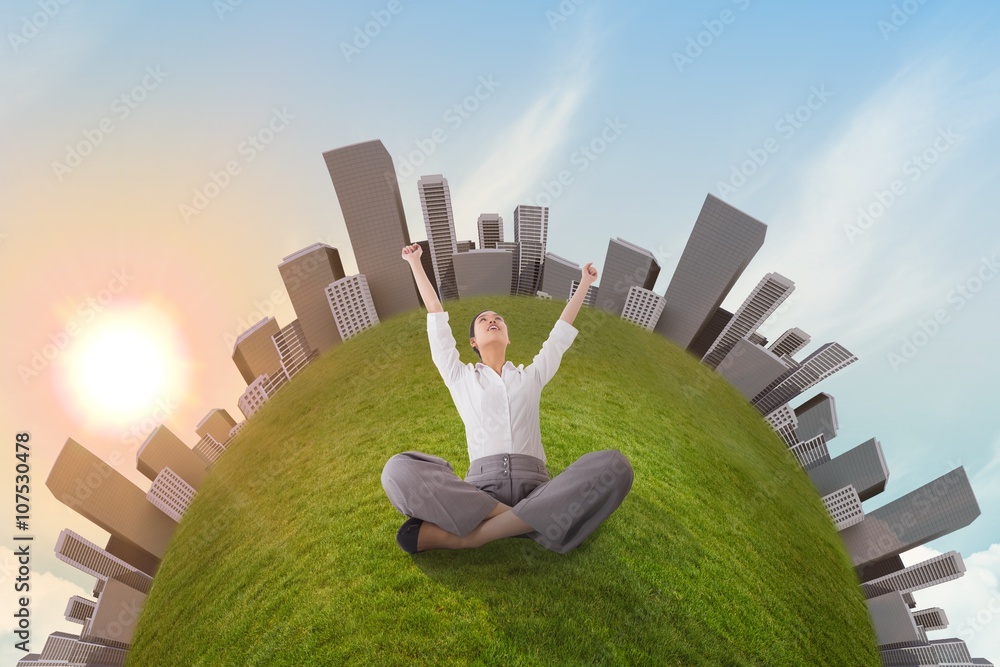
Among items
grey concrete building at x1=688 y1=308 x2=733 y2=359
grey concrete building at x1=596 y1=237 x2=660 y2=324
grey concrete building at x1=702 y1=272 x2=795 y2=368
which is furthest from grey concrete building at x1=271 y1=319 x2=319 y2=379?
grey concrete building at x1=702 y1=272 x2=795 y2=368

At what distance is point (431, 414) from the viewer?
324 inches

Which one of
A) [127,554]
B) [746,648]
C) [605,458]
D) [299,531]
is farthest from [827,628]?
[127,554]

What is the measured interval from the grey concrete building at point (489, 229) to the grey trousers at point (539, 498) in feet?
32.9

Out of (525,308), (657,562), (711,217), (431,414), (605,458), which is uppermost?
(711,217)

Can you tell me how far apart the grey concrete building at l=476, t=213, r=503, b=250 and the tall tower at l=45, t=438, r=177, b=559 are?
28.1 ft

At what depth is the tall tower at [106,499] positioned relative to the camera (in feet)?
34.0

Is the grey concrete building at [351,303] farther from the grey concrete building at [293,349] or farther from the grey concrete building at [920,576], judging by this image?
the grey concrete building at [920,576]

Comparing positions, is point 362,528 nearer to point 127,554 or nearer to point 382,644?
point 382,644

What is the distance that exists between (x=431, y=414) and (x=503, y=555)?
3.42m

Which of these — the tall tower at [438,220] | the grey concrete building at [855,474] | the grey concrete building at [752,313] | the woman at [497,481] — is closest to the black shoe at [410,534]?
the woman at [497,481]

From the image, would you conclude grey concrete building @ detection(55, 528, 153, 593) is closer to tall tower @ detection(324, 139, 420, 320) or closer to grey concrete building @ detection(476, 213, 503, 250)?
tall tower @ detection(324, 139, 420, 320)

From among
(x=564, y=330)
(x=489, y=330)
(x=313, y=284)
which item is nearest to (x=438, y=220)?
(x=313, y=284)

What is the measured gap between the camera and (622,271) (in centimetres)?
1412

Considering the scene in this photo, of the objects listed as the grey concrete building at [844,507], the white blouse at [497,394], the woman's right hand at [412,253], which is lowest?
the grey concrete building at [844,507]
